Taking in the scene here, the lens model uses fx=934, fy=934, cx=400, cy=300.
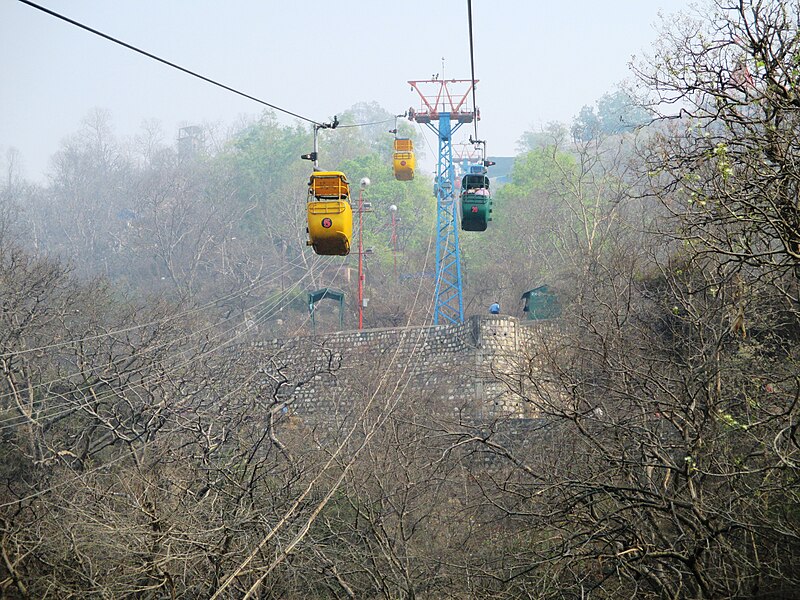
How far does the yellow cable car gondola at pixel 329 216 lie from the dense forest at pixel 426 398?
265 cm

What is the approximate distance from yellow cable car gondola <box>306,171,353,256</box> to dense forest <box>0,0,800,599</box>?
2654 mm

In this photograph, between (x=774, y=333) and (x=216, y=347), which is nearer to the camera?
(x=774, y=333)

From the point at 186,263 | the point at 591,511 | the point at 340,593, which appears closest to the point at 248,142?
the point at 186,263

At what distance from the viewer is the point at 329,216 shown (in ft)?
35.8

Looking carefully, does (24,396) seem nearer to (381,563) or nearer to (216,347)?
(216,347)

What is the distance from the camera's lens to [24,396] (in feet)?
64.6

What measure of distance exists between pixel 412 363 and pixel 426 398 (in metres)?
2.18

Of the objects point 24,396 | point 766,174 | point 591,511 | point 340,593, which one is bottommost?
point 340,593

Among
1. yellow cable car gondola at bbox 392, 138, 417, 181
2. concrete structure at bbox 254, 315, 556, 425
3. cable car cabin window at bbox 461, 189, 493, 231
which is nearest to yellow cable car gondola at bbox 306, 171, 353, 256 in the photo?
cable car cabin window at bbox 461, 189, 493, 231

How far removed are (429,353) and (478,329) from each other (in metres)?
1.51

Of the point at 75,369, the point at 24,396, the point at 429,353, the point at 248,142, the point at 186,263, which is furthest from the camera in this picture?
the point at 248,142

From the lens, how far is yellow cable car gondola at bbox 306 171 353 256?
35.7ft

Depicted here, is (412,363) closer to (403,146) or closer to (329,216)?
(403,146)

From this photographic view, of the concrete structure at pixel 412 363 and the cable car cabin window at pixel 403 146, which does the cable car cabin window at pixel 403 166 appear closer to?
the cable car cabin window at pixel 403 146
